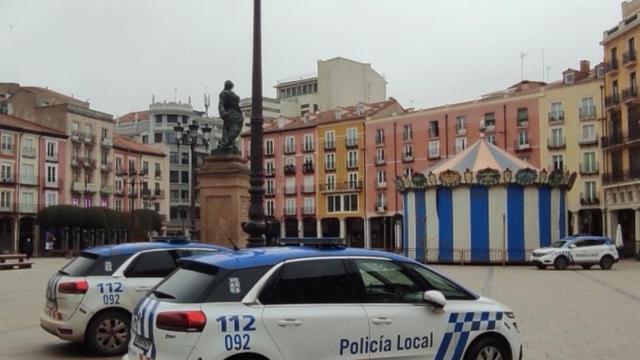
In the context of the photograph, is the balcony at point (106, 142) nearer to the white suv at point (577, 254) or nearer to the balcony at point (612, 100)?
the balcony at point (612, 100)

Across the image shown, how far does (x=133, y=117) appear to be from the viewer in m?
116

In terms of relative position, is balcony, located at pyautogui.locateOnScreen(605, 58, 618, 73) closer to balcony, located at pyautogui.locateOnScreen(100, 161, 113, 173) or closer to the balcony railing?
the balcony railing

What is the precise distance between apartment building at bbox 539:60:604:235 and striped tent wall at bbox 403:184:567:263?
27811 mm

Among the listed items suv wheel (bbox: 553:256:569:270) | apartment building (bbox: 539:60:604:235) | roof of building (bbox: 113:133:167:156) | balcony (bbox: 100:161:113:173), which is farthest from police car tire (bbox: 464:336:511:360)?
roof of building (bbox: 113:133:167:156)

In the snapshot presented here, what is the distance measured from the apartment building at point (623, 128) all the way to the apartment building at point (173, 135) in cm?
5530

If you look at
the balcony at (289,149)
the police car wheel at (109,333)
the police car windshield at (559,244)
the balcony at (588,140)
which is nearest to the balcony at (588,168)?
the balcony at (588,140)

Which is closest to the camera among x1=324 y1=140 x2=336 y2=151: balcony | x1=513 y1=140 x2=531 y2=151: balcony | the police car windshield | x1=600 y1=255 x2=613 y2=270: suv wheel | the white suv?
the white suv

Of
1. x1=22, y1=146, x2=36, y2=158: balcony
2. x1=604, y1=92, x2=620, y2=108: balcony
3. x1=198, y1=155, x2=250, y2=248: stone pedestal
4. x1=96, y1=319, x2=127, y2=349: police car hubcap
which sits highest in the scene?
x1=604, y1=92, x2=620, y2=108: balcony

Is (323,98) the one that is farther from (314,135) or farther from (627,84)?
(627,84)

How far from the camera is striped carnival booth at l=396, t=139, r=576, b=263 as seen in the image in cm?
3616

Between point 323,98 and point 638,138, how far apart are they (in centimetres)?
4453

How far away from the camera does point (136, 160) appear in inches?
3509

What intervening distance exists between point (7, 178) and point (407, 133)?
132 feet

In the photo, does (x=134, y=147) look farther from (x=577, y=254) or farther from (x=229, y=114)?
(x=229, y=114)
